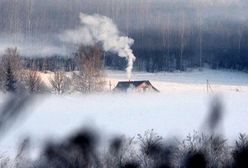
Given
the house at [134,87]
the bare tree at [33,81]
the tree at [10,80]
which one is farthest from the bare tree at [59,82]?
the house at [134,87]

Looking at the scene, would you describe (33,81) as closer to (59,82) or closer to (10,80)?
(59,82)

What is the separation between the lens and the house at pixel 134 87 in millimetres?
Answer: 62625

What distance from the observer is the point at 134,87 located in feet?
206

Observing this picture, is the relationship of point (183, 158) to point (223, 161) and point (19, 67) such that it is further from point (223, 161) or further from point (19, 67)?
point (19, 67)

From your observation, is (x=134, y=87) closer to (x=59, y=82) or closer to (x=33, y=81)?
(x=59, y=82)

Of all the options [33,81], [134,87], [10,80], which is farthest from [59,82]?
[134,87]

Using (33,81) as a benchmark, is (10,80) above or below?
above

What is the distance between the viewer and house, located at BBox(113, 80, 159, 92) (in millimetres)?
62625

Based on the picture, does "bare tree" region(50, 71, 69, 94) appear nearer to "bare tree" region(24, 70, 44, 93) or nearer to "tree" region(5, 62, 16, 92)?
"bare tree" region(24, 70, 44, 93)

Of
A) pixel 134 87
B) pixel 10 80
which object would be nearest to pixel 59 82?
pixel 10 80

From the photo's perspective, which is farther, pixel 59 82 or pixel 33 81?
pixel 59 82

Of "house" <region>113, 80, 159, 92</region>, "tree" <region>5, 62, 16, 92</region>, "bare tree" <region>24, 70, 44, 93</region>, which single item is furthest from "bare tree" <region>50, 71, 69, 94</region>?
"house" <region>113, 80, 159, 92</region>

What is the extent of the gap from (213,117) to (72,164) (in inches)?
703

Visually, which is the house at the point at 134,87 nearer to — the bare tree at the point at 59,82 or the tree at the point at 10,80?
the bare tree at the point at 59,82
